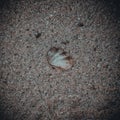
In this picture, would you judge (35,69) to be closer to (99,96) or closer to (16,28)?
(16,28)

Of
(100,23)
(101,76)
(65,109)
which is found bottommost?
(65,109)

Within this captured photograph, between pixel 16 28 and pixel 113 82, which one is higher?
pixel 16 28

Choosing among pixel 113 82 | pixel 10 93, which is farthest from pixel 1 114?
pixel 113 82

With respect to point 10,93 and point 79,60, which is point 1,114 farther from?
point 79,60

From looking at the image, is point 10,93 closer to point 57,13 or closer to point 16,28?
point 16,28

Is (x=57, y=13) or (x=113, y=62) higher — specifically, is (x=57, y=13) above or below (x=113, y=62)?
above

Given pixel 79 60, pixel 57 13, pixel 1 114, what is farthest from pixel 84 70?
pixel 1 114
